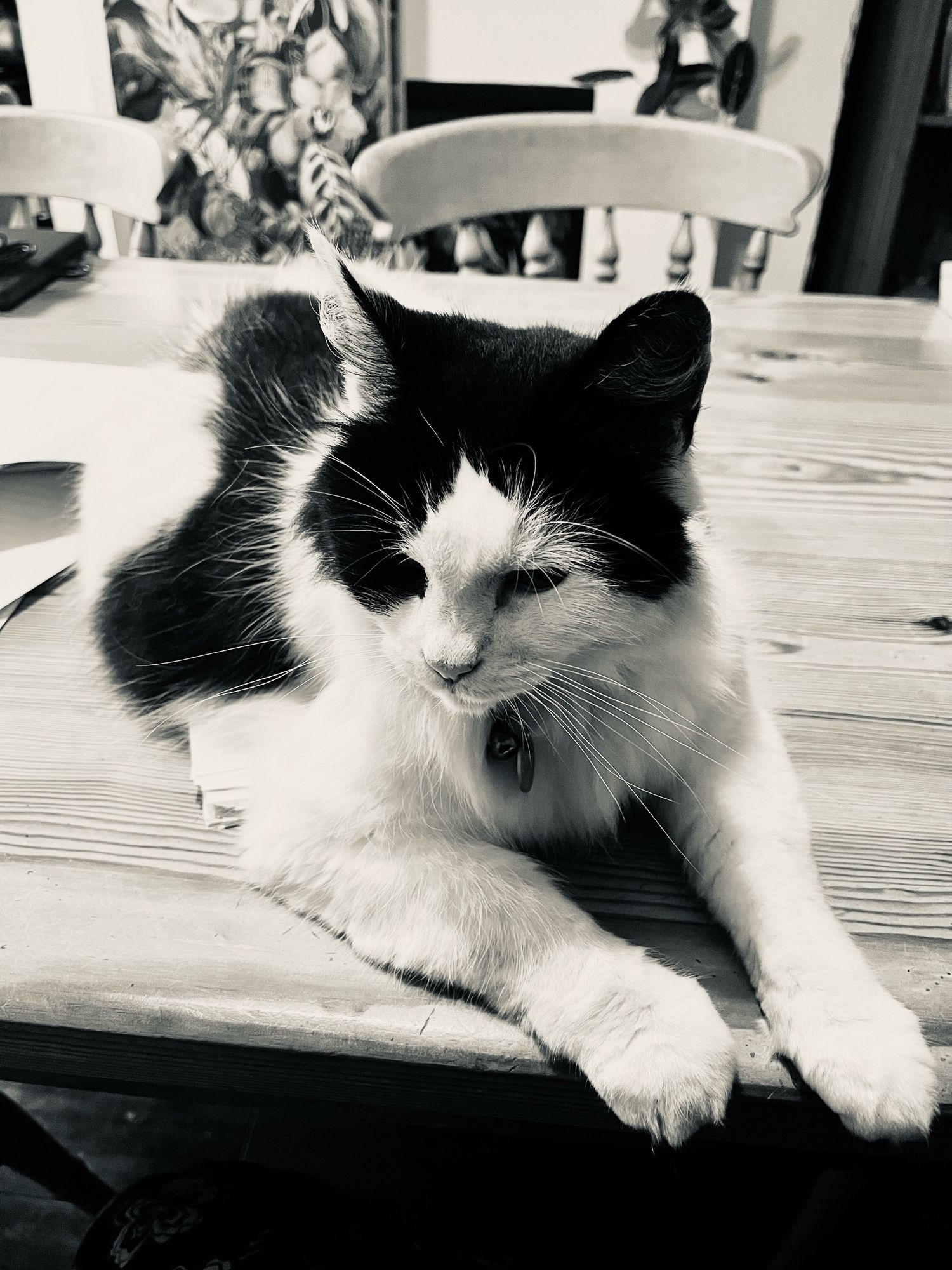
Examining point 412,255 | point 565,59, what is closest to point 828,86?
point 565,59

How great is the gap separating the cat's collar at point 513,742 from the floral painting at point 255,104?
228 cm

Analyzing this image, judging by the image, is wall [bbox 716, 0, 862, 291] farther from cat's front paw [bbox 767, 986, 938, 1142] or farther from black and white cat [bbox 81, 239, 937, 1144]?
cat's front paw [bbox 767, 986, 938, 1142]

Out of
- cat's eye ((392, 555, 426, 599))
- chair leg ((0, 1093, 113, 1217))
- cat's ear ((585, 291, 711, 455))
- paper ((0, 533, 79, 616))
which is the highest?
cat's ear ((585, 291, 711, 455))

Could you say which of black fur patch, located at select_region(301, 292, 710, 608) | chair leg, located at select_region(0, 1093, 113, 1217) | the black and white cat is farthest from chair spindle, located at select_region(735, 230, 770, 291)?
chair leg, located at select_region(0, 1093, 113, 1217)

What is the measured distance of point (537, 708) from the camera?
→ 2.37ft

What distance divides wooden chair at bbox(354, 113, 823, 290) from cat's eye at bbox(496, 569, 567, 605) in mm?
1216

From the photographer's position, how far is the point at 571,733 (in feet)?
2.35

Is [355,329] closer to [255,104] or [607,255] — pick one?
[607,255]

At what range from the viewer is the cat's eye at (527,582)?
2.10 feet

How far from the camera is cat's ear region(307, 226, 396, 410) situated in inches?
25.8

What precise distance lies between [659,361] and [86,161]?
163 cm

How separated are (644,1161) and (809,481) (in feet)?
2.65

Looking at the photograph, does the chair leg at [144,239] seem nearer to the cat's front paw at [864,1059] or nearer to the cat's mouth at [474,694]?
the cat's mouth at [474,694]

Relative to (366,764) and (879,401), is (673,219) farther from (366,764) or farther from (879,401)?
(366,764)
